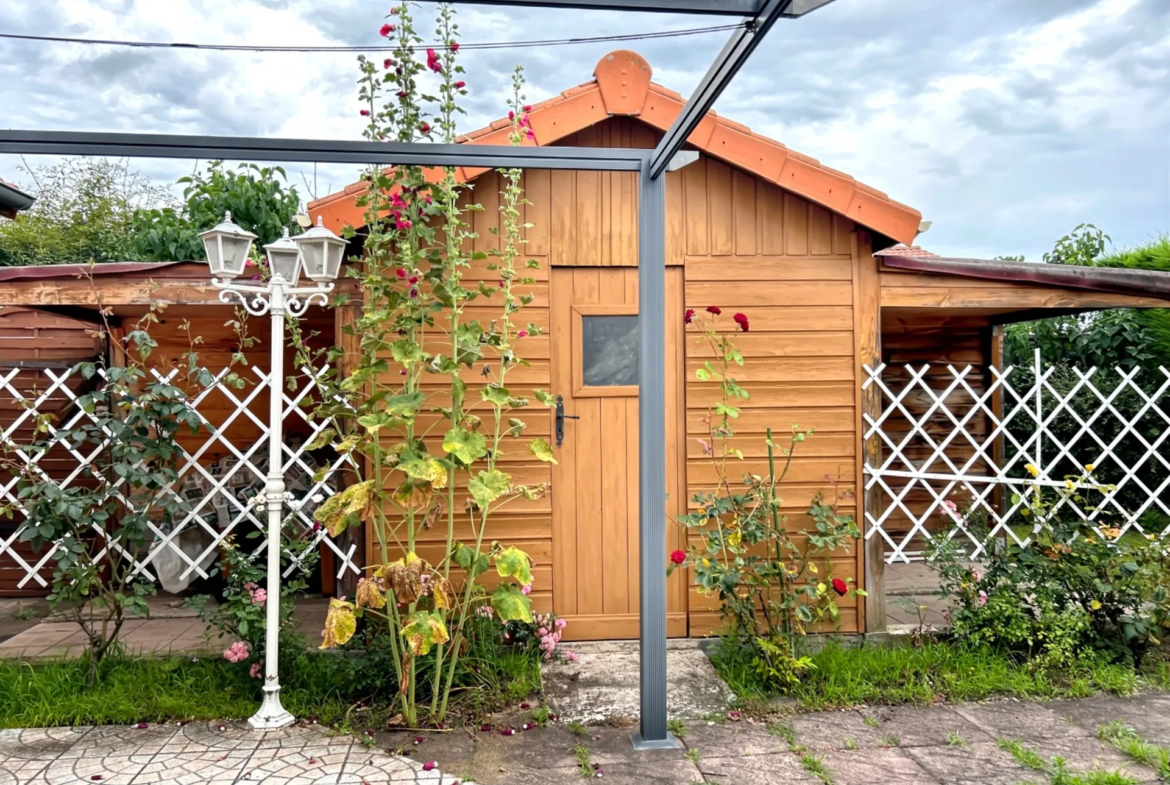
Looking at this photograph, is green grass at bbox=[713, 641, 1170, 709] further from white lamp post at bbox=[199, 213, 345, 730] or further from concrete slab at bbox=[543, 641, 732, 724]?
white lamp post at bbox=[199, 213, 345, 730]

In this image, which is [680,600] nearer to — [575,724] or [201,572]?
[575,724]

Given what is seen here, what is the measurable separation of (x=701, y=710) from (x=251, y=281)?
319 cm

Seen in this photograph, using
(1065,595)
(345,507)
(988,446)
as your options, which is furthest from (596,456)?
(988,446)

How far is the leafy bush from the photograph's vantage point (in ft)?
11.4

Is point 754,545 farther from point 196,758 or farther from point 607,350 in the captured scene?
point 196,758

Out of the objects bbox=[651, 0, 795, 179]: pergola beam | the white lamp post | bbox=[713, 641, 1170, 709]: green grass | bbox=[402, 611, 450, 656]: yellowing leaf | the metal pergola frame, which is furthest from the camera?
bbox=[713, 641, 1170, 709]: green grass

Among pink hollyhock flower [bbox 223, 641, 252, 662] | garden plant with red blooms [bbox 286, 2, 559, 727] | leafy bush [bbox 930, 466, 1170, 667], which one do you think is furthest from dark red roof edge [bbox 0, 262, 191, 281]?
leafy bush [bbox 930, 466, 1170, 667]

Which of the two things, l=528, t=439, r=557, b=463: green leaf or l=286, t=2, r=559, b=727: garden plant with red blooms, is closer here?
l=286, t=2, r=559, b=727: garden plant with red blooms

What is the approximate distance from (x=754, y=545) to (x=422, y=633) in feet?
5.81

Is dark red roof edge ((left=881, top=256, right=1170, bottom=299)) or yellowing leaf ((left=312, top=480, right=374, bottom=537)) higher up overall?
dark red roof edge ((left=881, top=256, right=1170, bottom=299))

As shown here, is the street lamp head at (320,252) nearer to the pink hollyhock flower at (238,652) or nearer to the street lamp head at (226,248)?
the street lamp head at (226,248)

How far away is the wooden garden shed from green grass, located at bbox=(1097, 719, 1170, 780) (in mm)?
1125

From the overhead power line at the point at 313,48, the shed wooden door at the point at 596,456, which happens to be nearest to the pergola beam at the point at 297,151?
the overhead power line at the point at 313,48

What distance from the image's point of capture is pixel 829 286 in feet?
13.0
